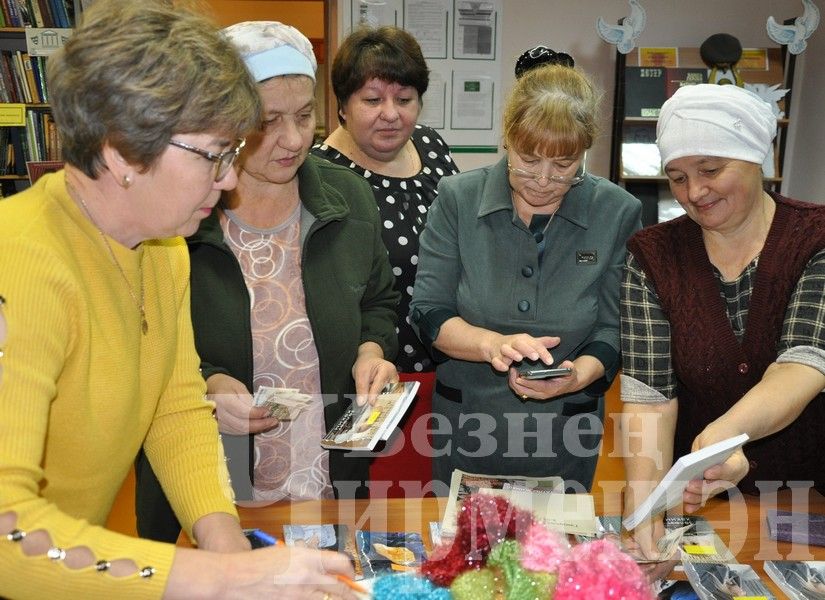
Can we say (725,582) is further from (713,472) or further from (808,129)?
(808,129)

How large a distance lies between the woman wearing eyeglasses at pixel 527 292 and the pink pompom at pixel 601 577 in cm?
90

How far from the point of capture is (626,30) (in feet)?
17.9

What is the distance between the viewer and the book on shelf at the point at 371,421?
1719 mm

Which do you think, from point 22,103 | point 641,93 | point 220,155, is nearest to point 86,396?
point 220,155

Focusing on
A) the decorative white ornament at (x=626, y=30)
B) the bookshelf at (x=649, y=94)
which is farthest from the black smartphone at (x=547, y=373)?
the decorative white ornament at (x=626, y=30)

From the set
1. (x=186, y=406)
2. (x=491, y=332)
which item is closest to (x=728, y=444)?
(x=491, y=332)

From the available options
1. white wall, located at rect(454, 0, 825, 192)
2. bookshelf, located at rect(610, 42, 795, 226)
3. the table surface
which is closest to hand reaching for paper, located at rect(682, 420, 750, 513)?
the table surface

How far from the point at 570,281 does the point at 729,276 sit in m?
0.41

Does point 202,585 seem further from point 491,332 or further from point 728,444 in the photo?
point 491,332

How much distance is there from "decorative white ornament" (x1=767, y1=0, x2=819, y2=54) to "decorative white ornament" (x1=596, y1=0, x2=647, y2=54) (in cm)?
88

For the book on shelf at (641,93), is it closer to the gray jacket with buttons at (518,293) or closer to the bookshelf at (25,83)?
the gray jacket with buttons at (518,293)

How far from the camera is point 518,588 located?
120cm

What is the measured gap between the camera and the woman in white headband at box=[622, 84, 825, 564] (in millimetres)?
1784

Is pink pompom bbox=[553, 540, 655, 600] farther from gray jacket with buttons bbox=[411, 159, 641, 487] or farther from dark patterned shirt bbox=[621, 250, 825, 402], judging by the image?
gray jacket with buttons bbox=[411, 159, 641, 487]
